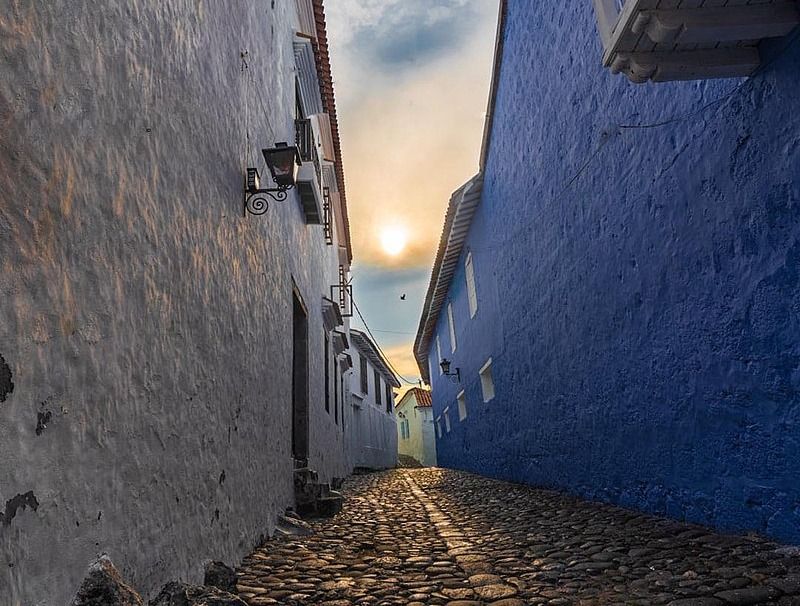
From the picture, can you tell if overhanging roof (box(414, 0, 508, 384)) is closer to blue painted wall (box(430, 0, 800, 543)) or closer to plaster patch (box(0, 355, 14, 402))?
blue painted wall (box(430, 0, 800, 543))

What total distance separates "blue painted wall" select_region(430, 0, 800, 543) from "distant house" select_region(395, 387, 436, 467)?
25.0 m

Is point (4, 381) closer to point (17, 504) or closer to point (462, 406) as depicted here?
point (17, 504)

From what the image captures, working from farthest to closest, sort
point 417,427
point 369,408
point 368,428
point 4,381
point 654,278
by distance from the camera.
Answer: point 417,427 → point 369,408 → point 368,428 → point 654,278 → point 4,381

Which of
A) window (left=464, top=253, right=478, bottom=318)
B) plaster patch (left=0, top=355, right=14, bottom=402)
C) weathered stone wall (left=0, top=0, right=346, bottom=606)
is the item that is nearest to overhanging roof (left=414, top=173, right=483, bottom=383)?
window (left=464, top=253, right=478, bottom=318)

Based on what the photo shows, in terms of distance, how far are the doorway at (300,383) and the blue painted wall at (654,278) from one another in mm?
3063

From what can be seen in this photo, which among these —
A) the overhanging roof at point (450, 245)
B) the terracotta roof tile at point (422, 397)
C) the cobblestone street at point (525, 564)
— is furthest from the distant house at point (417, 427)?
the cobblestone street at point (525, 564)

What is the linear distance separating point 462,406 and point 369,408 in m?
6.26

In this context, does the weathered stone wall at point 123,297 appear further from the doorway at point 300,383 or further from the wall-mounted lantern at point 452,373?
the wall-mounted lantern at point 452,373

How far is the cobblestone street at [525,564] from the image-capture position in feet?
8.79

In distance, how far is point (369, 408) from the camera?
20875 millimetres

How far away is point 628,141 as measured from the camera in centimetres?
463

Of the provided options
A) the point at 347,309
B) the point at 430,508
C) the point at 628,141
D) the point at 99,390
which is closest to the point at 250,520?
the point at 99,390

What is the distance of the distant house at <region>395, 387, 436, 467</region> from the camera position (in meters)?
32.8

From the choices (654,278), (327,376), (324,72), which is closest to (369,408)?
(327,376)
